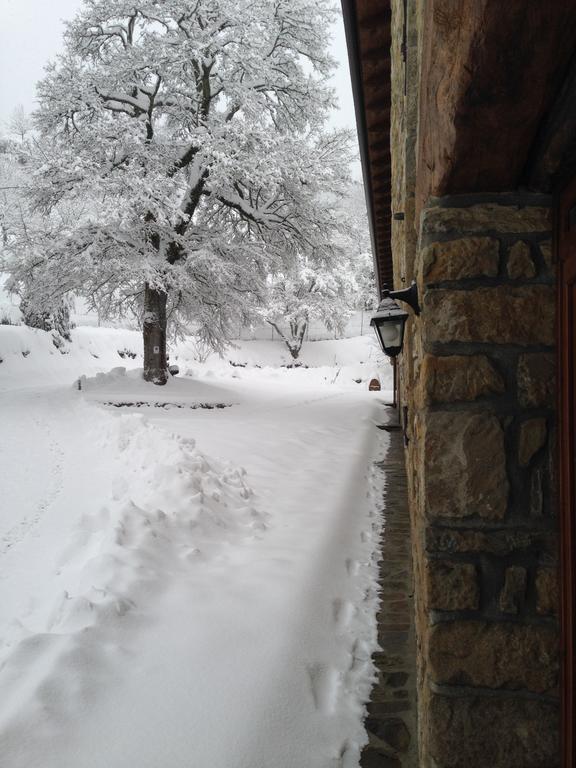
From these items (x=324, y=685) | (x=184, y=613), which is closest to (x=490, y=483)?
(x=324, y=685)

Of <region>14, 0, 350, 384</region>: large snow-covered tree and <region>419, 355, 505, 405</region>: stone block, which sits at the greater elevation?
<region>14, 0, 350, 384</region>: large snow-covered tree

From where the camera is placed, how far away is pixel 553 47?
107 centimetres

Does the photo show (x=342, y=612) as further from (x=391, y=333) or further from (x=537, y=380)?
(x=537, y=380)

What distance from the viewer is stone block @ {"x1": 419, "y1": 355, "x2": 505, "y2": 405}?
1.57 metres

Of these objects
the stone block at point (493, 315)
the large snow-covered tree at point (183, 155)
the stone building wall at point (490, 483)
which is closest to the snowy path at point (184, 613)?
the stone building wall at point (490, 483)

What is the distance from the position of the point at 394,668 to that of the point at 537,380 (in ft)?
5.71

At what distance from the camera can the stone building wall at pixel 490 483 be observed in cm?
153

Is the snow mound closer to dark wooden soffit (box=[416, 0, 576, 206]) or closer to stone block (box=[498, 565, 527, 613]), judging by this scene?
stone block (box=[498, 565, 527, 613])

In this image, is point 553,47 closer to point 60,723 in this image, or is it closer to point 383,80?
point 60,723

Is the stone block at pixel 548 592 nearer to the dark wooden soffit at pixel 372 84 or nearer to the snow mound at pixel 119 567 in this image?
the snow mound at pixel 119 567

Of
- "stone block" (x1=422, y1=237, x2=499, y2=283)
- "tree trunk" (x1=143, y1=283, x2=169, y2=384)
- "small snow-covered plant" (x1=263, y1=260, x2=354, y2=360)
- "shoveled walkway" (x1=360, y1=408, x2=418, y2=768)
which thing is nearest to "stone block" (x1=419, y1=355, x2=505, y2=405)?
"stone block" (x1=422, y1=237, x2=499, y2=283)

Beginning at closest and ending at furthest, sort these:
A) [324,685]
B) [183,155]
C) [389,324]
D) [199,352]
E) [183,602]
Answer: [324,685] → [389,324] → [183,602] → [183,155] → [199,352]

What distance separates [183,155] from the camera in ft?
38.3

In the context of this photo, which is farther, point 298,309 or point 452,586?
point 298,309
